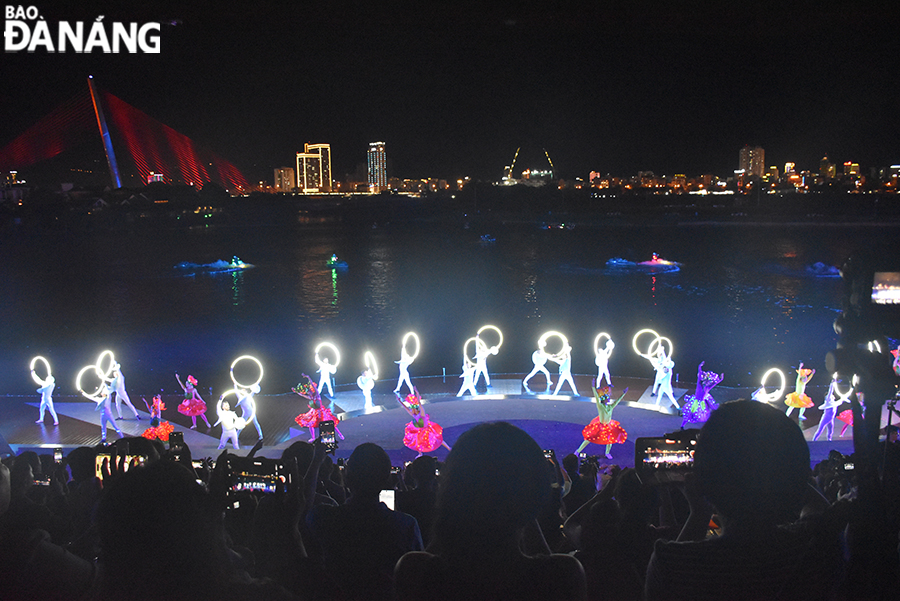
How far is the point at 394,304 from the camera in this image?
111ft

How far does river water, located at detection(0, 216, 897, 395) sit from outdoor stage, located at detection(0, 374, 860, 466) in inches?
126

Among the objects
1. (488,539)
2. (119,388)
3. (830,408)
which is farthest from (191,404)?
(830,408)

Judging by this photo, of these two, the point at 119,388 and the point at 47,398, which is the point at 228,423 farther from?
the point at 47,398

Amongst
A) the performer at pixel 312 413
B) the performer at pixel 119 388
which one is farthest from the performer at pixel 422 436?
the performer at pixel 119 388

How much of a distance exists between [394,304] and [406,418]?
71.2 feet

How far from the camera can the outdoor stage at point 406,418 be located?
432 inches

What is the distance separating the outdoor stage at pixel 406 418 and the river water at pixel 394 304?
320 cm

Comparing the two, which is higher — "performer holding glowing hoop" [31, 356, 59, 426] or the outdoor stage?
"performer holding glowing hoop" [31, 356, 59, 426]

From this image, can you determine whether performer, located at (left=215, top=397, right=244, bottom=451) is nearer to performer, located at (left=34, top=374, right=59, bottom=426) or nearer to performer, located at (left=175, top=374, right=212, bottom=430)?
performer, located at (left=175, top=374, right=212, bottom=430)

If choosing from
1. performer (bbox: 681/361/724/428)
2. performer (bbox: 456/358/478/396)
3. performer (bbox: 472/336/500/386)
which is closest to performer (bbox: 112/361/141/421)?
performer (bbox: 456/358/478/396)

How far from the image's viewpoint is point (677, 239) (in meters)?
68.1

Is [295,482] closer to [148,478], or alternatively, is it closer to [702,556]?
[148,478]

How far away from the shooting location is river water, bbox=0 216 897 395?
21266 mm

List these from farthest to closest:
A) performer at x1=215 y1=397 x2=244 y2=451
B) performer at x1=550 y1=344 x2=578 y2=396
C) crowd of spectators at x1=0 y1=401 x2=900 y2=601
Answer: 1. performer at x1=550 y1=344 x2=578 y2=396
2. performer at x1=215 y1=397 x2=244 y2=451
3. crowd of spectators at x1=0 y1=401 x2=900 y2=601
